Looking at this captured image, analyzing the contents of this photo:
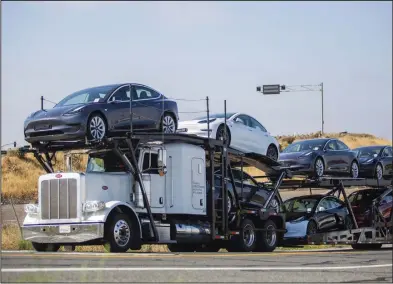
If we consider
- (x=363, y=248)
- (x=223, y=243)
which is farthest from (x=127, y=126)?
(x=363, y=248)

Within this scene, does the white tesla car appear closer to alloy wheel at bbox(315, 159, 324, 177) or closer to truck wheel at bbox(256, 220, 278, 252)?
alloy wheel at bbox(315, 159, 324, 177)

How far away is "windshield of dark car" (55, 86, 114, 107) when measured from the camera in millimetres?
16531

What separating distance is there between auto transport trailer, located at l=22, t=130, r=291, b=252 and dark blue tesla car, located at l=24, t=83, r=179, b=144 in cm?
35

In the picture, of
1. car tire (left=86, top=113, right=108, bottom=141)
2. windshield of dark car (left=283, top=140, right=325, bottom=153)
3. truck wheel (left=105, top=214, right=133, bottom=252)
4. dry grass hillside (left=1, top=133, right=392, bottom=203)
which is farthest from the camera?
dry grass hillside (left=1, top=133, right=392, bottom=203)

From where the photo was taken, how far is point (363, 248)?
75.0ft

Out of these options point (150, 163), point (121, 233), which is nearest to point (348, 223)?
point (150, 163)

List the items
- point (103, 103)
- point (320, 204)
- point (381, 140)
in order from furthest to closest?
point (381, 140) → point (320, 204) → point (103, 103)

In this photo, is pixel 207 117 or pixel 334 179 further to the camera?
pixel 334 179

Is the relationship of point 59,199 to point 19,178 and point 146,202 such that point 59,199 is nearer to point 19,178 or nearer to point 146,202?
point 146,202

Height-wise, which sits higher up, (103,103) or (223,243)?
(103,103)

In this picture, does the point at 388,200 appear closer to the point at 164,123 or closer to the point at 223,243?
the point at 223,243

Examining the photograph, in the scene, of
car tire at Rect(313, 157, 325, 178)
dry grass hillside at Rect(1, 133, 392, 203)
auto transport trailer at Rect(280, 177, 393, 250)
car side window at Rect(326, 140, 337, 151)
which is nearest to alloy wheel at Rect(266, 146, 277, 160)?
auto transport trailer at Rect(280, 177, 393, 250)

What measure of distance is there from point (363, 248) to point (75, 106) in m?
10.8

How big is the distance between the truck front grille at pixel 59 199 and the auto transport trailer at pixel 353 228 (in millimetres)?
7614
